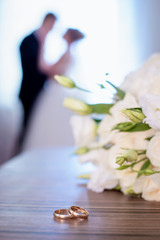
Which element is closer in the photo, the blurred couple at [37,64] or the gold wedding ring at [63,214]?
the gold wedding ring at [63,214]

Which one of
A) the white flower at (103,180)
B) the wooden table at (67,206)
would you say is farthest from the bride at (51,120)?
the white flower at (103,180)

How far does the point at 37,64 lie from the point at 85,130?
225 cm

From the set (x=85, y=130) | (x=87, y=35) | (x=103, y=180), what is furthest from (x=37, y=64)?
(x=103, y=180)

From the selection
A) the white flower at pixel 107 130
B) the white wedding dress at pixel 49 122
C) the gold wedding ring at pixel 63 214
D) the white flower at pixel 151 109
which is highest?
the white flower at pixel 151 109

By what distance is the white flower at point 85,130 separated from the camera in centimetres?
67

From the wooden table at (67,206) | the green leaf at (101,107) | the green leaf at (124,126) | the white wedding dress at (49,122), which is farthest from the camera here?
the white wedding dress at (49,122)

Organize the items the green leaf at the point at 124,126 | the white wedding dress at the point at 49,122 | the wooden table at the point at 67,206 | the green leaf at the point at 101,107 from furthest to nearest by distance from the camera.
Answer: the white wedding dress at the point at 49,122 < the green leaf at the point at 101,107 < the green leaf at the point at 124,126 < the wooden table at the point at 67,206

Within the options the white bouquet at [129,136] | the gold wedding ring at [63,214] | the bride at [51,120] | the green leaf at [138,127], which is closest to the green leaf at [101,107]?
the white bouquet at [129,136]

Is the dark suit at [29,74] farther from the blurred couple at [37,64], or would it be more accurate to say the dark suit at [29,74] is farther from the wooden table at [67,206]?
the wooden table at [67,206]

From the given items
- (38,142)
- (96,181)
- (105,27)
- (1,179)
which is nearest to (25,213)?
(96,181)

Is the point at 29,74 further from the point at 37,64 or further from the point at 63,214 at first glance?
the point at 63,214

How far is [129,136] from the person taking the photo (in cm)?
52

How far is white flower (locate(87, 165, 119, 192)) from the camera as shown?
22.4 inches

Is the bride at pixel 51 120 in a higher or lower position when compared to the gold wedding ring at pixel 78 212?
lower
